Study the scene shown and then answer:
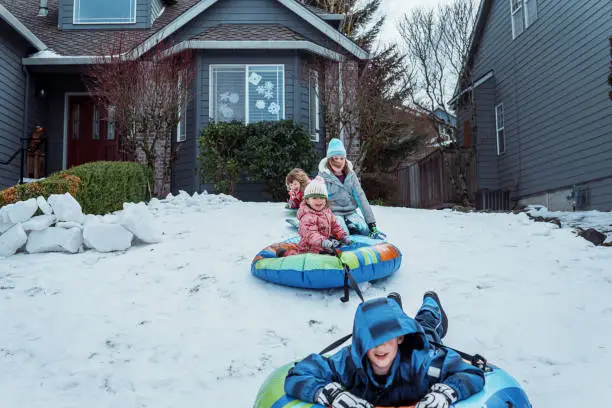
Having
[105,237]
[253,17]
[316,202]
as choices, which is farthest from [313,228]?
[253,17]

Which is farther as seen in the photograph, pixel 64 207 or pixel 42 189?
pixel 42 189

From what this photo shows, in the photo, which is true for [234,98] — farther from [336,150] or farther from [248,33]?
[336,150]

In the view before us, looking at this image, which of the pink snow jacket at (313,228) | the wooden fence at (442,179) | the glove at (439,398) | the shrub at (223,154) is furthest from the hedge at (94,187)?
the wooden fence at (442,179)

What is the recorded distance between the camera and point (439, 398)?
7.78ft

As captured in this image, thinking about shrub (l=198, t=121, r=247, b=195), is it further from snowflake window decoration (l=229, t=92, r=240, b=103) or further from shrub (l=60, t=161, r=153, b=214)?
shrub (l=60, t=161, r=153, b=214)

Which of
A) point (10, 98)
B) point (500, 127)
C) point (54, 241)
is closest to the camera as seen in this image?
point (54, 241)

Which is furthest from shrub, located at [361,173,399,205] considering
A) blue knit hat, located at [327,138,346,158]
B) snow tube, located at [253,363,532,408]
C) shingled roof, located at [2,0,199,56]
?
snow tube, located at [253,363,532,408]

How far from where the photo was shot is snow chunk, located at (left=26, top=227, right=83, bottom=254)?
6.41 metres

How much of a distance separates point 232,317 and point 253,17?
11234 millimetres

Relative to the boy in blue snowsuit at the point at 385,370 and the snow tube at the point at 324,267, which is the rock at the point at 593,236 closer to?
the snow tube at the point at 324,267

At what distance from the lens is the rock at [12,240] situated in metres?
6.29

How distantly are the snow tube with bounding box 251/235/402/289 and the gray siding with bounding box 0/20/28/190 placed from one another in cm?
945

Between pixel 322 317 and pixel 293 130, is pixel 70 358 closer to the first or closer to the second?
pixel 322 317

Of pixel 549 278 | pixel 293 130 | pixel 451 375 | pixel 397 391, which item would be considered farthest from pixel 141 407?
pixel 293 130
